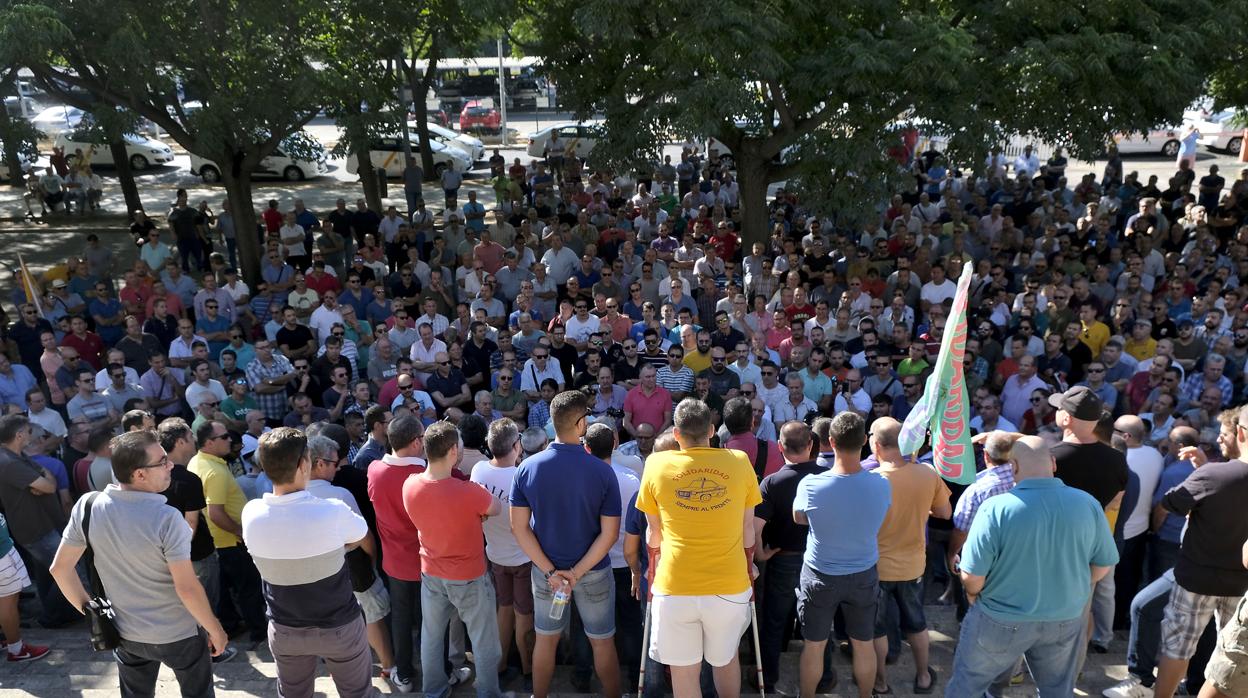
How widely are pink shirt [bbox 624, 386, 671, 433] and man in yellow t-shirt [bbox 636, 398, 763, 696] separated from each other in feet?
13.1

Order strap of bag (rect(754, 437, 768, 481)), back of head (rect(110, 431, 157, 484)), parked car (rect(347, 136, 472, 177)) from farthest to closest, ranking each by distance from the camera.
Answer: parked car (rect(347, 136, 472, 177)) < strap of bag (rect(754, 437, 768, 481)) < back of head (rect(110, 431, 157, 484))

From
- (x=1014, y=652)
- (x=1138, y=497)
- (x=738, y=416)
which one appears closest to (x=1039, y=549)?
(x=1014, y=652)

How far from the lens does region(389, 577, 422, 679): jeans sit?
548 centimetres

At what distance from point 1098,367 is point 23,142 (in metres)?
11.7

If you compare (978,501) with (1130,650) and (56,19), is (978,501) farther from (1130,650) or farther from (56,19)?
(56,19)

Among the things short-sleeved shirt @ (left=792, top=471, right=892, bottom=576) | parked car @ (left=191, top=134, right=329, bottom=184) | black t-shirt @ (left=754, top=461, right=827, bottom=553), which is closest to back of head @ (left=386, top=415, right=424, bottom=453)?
black t-shirt @ (left=754, top=461, right=827, bottom=553)

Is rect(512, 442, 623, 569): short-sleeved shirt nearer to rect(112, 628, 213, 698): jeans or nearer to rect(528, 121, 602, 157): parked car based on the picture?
rect(112, 628, 213, 698): jeans

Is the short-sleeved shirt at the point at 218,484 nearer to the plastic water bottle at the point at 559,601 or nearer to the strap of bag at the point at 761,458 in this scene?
the plastic water bottle at the point at 559,601

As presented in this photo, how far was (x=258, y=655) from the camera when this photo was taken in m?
6.00

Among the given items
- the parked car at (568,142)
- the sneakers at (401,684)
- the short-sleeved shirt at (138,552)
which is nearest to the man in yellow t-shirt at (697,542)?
the sneakers at (401,684)

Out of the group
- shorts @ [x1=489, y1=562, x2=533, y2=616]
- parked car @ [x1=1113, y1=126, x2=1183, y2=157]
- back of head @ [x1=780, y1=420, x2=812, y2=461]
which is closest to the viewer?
back of head @ [x1=780, y1=420, x2=812, y2=461]

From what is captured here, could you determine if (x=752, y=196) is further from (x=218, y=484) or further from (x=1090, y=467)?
(x=218, y=484)

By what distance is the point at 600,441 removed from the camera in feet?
16.7

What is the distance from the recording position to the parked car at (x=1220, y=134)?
2706cm
